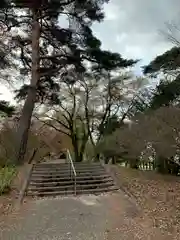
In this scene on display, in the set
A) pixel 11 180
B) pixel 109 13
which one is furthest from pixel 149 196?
pixel 109 13

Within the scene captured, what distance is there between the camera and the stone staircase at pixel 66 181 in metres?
11.2

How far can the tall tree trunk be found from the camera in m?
16.0

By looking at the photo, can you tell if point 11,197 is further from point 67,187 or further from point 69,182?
point 69,182

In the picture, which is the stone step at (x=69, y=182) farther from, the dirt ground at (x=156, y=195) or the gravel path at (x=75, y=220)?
the gravel path at (x=75, y=220)

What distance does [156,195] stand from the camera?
10.3 m

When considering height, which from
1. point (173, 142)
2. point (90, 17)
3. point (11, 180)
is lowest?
point (11, 180)

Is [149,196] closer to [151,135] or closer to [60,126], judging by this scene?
[151,135]

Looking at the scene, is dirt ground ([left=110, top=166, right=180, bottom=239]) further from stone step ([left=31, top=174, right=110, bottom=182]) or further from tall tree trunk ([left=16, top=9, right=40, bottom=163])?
tall tree trunk ([left=16, top=9, right=40, bottom=163])

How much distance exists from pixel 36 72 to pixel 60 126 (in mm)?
10175

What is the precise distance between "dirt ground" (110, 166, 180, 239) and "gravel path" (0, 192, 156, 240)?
0.44m

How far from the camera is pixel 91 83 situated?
2338cm

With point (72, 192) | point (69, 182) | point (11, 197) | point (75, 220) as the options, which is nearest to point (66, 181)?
point (69, 182)

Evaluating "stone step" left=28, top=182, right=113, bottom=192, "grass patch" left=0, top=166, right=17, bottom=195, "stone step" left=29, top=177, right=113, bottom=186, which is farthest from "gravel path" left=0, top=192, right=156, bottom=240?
"stone step" left=29, top=177, right=113, bottom=186

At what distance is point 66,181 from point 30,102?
582 cm
